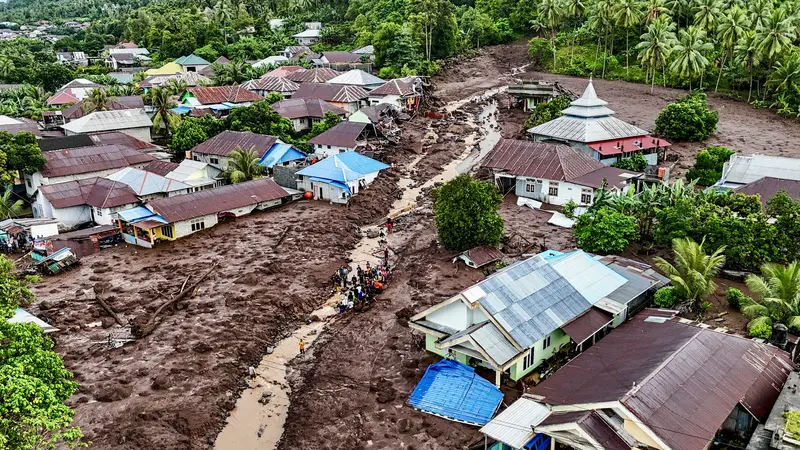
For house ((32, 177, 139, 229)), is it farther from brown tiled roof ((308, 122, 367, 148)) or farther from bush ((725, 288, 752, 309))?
bush ((725, 288, 752, 309))

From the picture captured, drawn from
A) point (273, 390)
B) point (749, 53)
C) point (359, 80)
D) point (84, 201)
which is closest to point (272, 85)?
point (359, 80)

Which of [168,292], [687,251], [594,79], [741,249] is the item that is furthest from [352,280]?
[594,79]

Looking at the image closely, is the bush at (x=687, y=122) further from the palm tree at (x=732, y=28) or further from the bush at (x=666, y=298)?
the bush at (x=666, y=298)

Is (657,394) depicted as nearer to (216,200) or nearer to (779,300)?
(779,300)

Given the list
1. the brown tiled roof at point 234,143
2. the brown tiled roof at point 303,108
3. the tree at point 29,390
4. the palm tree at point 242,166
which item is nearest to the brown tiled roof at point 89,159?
the brown tiled roof at point 234,143

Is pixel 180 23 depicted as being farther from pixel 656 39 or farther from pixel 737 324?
pixel 737 324

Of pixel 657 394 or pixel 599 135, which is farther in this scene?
pixel 599 135
